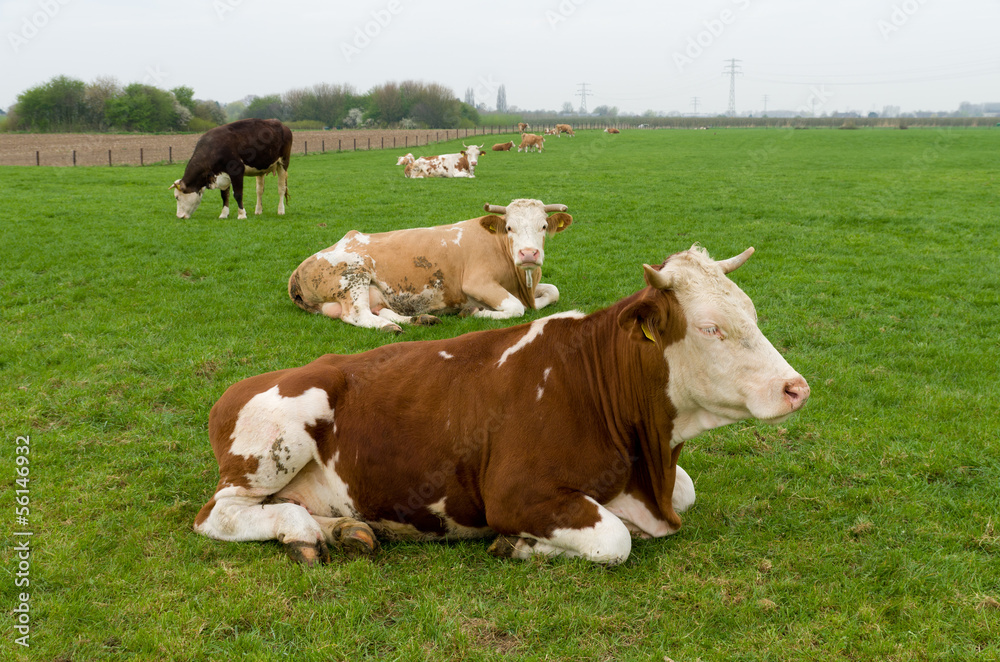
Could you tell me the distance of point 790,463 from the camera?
17.7ft

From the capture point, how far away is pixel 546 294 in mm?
10539

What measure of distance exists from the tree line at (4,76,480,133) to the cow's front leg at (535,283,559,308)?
69.0 metres

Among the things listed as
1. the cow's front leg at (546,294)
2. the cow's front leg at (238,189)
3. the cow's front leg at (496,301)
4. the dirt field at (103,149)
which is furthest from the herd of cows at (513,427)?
the dirt field at (103,149)

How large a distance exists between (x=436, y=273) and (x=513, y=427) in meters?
6.13

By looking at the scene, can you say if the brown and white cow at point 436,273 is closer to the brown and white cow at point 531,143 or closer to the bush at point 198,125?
the brown and white cow at point 531,143

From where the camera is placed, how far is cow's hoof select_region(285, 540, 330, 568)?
4117 millimetres

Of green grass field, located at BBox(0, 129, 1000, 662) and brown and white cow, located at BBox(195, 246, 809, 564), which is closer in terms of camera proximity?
green grass field, located at BBox(0, 129, 1000, 662)

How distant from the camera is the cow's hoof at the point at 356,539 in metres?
4.20

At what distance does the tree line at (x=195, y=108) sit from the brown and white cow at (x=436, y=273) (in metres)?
68.0

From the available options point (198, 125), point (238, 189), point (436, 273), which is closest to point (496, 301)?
point (436, 273)

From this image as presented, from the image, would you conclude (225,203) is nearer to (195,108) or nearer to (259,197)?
(259,197)

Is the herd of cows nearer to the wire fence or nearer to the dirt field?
the wire fence

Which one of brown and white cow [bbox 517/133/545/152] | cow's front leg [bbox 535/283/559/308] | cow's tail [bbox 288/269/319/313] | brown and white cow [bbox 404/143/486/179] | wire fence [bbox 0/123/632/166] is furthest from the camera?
brown and white cow [bbox 517/133/545/152]

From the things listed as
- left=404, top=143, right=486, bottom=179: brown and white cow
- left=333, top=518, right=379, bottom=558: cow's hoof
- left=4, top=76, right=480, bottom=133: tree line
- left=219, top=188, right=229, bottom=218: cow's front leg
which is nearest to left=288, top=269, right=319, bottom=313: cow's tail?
left=333, top=518, right=379, bottom=558: cow's hoof
